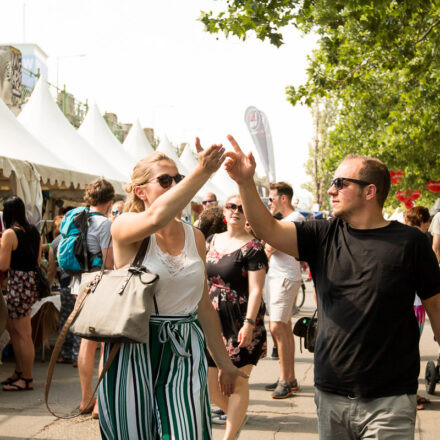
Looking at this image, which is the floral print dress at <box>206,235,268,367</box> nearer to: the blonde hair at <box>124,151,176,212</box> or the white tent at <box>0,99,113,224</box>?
the blonde hair at <box>124,151,176,212</box>

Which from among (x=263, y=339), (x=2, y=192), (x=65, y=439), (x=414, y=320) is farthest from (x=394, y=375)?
(x=2, y=192)

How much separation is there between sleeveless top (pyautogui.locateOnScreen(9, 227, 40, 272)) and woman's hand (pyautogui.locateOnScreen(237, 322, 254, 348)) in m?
2.81

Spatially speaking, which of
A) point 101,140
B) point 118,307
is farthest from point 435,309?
point 101,140

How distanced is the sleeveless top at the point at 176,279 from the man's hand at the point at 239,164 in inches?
16.9

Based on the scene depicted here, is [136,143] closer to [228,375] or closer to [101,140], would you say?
[101,140]

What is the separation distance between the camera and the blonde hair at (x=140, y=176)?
3008 millimetres

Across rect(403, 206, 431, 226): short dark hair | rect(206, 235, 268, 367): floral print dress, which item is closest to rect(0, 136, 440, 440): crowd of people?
rect(206, 235, 268, 367): floral print dress

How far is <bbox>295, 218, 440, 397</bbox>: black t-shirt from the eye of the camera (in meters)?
2.78

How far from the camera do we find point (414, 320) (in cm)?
289

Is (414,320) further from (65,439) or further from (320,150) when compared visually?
(320,150)

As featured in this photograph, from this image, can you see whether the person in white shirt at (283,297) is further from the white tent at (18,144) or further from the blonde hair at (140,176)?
the white tent at (18,144)

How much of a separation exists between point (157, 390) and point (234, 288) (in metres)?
2.11

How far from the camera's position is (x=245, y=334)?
466 cm

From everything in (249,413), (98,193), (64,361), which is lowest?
(64,361)
